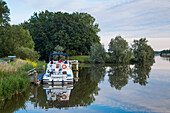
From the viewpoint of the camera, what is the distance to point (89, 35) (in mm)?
73188

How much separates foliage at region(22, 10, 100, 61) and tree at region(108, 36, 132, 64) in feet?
35.8

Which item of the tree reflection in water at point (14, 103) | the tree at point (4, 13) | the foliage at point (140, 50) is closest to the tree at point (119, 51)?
the foliage at point (140, 50)

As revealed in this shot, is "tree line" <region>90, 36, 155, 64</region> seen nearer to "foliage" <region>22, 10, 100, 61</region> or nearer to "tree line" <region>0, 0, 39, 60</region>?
"foliage" <region>22, 10, 100, 61</region>

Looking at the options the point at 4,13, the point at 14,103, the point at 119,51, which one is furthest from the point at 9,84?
the point at 119,51

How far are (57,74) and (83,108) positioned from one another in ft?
27.9

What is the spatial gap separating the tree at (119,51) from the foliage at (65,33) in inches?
429

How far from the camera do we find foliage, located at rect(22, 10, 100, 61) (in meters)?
68.7

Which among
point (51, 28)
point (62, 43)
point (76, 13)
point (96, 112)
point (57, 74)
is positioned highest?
point (76, 13)

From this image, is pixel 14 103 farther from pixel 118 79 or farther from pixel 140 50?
pixel 140 50

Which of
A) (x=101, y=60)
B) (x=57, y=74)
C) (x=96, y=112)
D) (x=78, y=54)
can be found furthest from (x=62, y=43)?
(x=96, y=112)

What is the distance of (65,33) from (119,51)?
68.0 ft

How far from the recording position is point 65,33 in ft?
227

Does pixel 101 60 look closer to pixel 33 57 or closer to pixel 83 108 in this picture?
pixel 33 57

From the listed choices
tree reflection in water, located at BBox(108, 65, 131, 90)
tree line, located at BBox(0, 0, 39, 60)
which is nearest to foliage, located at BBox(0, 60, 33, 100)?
tree reflection in water, located at BBox(108, 65, 131, 90)
